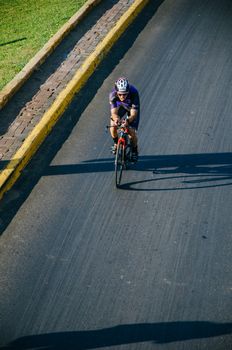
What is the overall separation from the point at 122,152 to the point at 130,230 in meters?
1.55

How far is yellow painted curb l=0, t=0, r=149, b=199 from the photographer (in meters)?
8.92

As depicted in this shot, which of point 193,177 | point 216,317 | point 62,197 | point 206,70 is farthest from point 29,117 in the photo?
point 216,317

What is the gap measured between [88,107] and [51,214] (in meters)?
3.50

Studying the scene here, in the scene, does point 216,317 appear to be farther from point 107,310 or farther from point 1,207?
point 1,207

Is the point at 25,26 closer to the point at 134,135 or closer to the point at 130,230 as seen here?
the point at 134,135

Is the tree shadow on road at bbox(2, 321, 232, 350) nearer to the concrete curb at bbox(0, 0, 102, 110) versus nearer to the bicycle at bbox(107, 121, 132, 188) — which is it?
the bicycle at bbox(107, 121, 132, 188)

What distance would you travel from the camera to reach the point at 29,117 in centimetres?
1037

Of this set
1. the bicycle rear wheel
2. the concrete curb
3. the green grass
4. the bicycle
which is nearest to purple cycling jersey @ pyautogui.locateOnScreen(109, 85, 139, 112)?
the bicycle

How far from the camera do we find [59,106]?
10.6 meters

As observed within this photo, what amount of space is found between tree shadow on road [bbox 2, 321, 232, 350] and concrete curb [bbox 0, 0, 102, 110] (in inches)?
232

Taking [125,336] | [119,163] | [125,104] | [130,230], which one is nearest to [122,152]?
[119,163]

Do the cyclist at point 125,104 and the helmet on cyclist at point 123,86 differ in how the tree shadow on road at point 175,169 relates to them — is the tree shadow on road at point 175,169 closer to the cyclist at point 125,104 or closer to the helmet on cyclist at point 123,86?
the cyclist at point 125,104

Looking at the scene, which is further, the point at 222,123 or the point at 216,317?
the point at 222,123

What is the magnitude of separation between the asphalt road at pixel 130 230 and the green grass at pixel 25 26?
2.22 m
